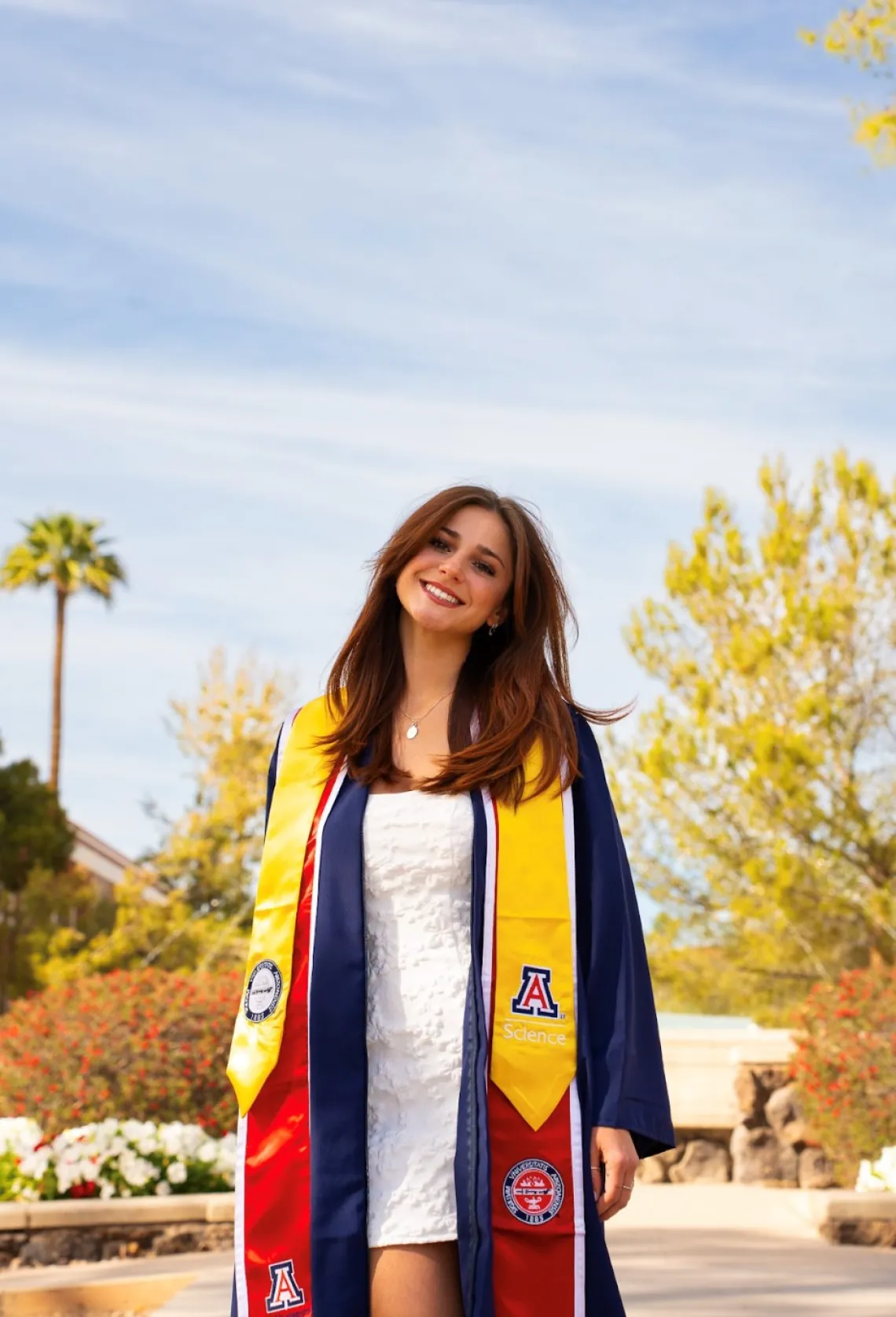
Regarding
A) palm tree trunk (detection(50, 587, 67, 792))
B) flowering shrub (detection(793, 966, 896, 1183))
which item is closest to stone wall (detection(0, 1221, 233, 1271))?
flowering shrub (detection(793, 966, 896, 1183))

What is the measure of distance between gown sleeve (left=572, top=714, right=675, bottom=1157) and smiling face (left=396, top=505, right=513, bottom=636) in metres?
0.37

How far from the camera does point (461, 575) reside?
11.0 feet

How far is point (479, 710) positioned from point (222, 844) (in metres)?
28.0

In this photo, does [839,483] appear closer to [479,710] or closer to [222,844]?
[222,844]

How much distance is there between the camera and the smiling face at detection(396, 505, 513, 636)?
3.37 meters

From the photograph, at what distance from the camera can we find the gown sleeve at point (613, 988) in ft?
9.72

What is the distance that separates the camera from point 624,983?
3.03 metres

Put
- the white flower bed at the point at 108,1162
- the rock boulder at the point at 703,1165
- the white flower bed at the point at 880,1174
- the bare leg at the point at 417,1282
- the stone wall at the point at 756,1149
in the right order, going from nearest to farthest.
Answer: the bare leg at the point at 417,1282 < the white flower bed at the point at 108,1162 < the white flower bed at the point at 880,1174 < the stone wall at the point at 756,1149 < the rock boulder at the point at 703,1165

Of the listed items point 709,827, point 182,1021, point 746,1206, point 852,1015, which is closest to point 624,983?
point 182,1021

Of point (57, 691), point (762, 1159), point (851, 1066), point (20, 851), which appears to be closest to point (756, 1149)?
point (762, 1159)

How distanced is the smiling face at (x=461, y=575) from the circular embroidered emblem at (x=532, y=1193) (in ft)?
3.37

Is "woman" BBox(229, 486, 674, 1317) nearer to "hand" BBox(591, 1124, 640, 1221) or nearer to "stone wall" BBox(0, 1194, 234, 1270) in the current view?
"hand" BBox(591, 1124, 640, 1221)

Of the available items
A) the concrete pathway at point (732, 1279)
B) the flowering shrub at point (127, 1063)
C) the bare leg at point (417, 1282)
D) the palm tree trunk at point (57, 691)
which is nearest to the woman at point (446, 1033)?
the bare leg at point (417, 1282)

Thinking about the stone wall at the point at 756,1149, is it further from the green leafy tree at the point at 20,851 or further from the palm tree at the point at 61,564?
the palm tree at the point at 61,564
